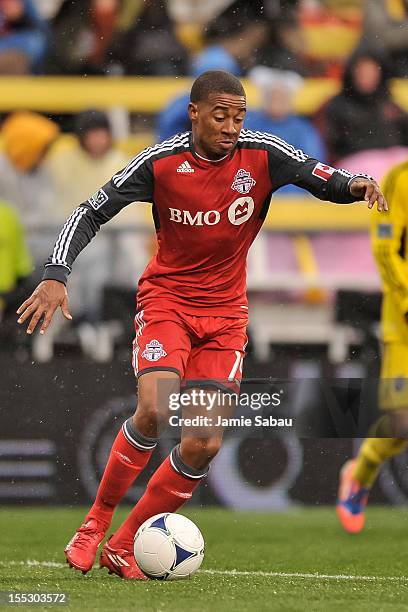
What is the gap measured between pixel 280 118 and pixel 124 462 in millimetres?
4576

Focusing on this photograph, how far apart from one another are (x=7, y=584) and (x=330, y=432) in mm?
1256

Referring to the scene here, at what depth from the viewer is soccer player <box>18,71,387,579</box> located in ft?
15.5

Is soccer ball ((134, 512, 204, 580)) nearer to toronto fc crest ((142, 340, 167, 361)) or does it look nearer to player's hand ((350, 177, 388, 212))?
toronto fc crest ((142, 340, 167, 361))

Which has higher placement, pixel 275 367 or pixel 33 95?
pixel 33 95

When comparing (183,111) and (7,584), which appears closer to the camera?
(7,584)

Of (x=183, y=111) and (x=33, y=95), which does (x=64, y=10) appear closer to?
(x=33, y=95)

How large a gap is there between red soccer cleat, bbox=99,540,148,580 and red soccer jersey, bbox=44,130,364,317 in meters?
0.96

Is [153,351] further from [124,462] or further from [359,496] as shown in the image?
[359,496]

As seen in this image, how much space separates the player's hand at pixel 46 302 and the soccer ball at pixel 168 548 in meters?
0.87

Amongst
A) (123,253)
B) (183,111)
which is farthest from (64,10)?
(123,253)

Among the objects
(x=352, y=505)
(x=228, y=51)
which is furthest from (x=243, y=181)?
(x=228, y=51)

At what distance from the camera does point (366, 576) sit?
503cm

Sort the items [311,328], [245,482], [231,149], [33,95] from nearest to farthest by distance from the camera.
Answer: [231,149]
[245,482]
[311,328]
[33,95]

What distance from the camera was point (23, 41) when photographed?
9.38 m
